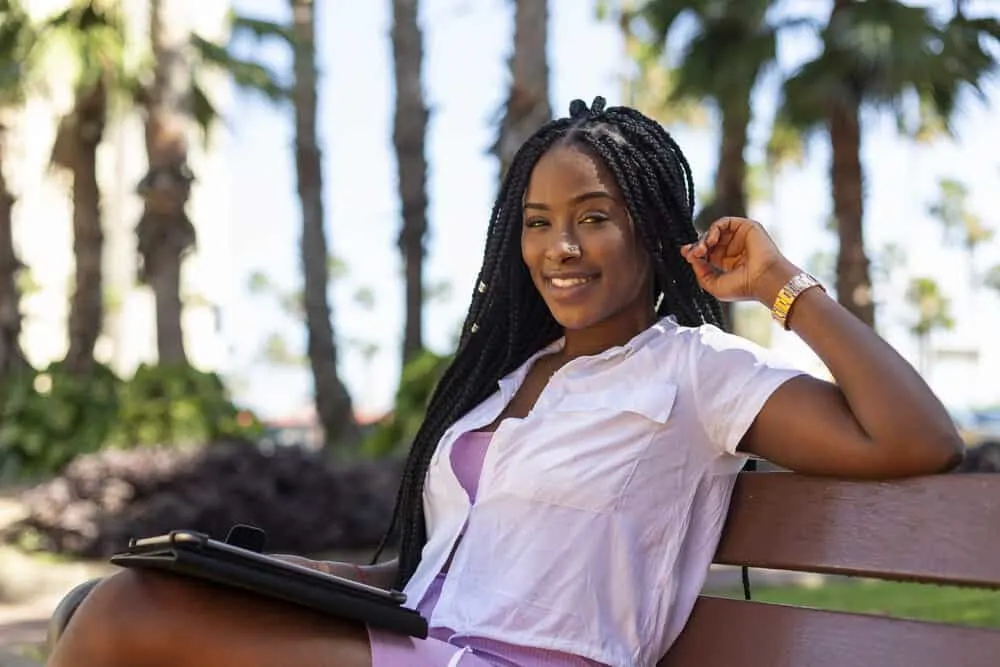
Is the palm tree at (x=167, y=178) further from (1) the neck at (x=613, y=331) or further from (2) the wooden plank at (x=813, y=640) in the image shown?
(2) the wooden plank at (x=813, y=640)

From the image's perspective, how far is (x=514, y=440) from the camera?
7.79ft

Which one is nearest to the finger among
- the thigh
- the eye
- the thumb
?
the thumb

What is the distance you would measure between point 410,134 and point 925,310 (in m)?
41.0

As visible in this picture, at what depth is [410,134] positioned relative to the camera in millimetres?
14289

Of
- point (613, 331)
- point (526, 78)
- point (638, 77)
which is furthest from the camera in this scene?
point (638, 77)

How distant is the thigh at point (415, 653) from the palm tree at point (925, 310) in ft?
167

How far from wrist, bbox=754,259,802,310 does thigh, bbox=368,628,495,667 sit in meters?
0.75

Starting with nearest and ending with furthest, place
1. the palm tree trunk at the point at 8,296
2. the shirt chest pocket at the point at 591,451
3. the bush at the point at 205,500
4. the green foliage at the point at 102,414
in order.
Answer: the shirt chest pocket at the point at 591,451 < the bush at the point at 205,500 < the green foliage at the point at 102,414 < the palm tree trunk at the point at 8,296

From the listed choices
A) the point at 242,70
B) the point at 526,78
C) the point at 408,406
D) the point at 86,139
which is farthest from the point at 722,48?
the point at 86,139

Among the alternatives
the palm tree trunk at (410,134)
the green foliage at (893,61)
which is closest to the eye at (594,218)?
the green foliage at (893,61)

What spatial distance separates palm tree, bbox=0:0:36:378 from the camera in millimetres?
14727

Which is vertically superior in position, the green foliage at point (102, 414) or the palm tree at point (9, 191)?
the palm tree at point (9, 191)

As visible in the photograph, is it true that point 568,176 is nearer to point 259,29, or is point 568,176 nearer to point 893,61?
point 893,61

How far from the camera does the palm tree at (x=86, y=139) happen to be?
14.3 m
